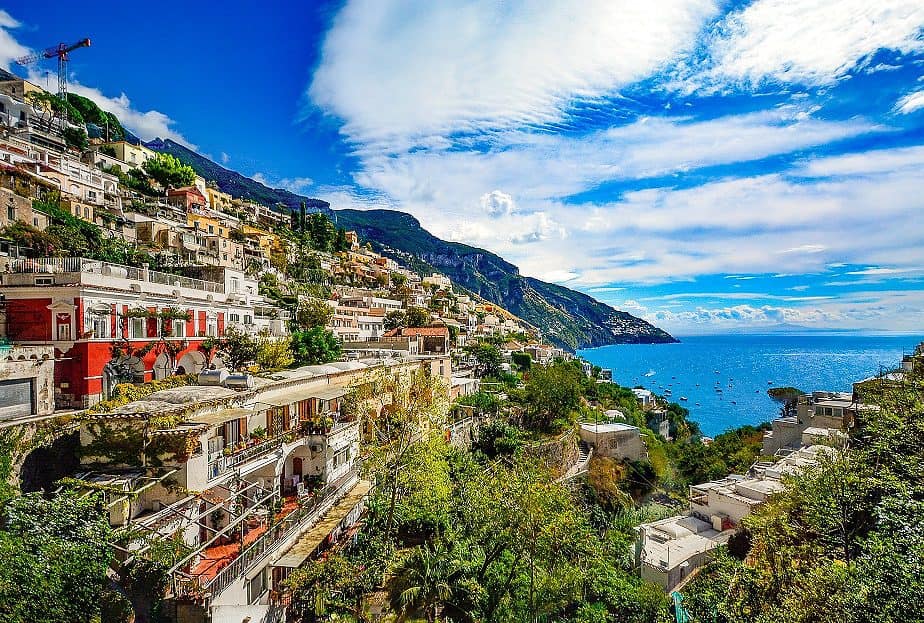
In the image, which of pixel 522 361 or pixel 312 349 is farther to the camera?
pixel 522 361

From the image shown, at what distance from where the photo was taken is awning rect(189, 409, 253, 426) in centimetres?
1183

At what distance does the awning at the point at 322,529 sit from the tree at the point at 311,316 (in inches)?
815

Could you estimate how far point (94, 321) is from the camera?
14.5 m

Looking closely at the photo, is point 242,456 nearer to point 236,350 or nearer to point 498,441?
point 236,350

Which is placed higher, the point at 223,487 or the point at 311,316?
the point at 311,316

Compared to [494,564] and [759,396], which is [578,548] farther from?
[759,396]

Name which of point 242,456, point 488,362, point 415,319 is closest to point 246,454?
point 242,456

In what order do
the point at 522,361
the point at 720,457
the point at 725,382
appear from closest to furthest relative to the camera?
1. the point at 720,457
2. the point at 522,361
3. the point at 725,382

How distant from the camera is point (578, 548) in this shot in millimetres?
15352

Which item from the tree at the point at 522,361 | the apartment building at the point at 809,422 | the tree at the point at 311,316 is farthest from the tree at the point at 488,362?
the apartment building at the point at 809,422

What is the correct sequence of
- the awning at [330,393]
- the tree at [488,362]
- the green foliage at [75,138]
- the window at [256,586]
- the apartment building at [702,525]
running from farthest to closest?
the green foliage at [75,138]
the tree at [488,362]
the apartment building at [702,525]
the awning at [330,393]
the window at [256,586]

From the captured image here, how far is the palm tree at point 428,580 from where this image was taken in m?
14.2

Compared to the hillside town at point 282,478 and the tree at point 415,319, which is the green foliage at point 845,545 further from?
the tree at point 415,319

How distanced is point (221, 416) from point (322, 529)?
464 cm
